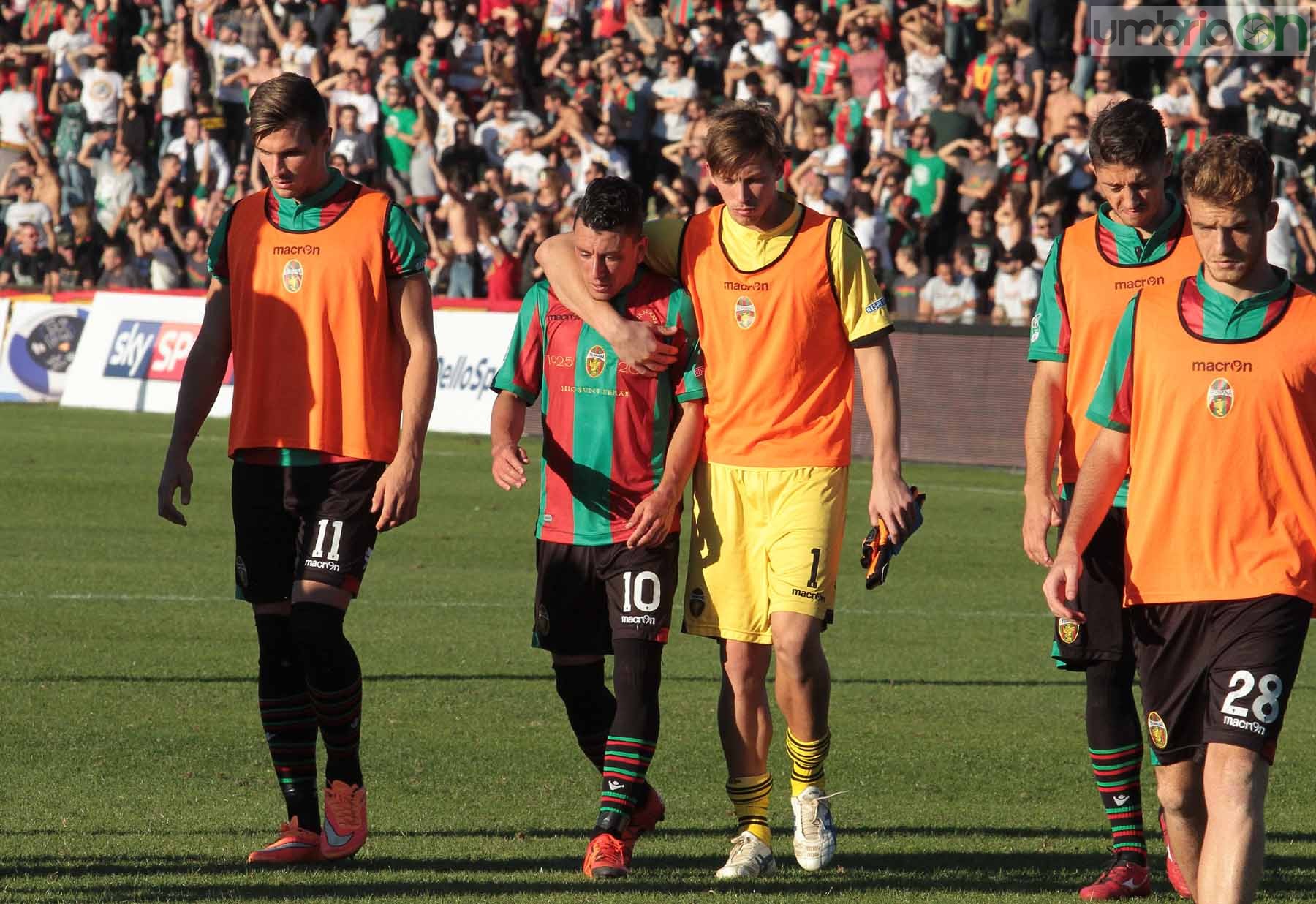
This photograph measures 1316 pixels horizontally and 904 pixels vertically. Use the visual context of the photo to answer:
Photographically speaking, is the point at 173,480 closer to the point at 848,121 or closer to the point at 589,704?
the point at 589,704

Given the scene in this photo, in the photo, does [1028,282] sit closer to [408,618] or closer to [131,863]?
[408,618]

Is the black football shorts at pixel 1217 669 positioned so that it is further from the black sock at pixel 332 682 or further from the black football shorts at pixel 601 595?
the black sock at pixel 332 682

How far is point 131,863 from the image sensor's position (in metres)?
5.94

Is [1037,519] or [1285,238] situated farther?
[1285,238]

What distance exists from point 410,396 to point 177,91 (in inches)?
926

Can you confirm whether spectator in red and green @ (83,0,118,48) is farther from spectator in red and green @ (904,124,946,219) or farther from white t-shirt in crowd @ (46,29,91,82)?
spectator in red and green @ (904,124,946,219)

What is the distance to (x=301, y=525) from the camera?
626cm

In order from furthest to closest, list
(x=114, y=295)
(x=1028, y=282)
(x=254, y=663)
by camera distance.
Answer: (x=114, y=295), (x=1028, y=282), (x=254, y=663)

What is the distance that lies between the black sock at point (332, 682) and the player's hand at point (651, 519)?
909mm

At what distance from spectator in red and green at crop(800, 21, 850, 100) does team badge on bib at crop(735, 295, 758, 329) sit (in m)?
18.5

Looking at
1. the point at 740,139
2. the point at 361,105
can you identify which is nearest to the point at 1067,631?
the point at 740,139

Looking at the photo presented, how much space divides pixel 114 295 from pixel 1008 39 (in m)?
10.4

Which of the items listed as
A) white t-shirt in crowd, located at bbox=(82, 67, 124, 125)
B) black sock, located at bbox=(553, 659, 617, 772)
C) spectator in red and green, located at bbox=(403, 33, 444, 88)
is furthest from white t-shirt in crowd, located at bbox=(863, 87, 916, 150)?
black sock, located at bbox=(553, 659, 617, 772)

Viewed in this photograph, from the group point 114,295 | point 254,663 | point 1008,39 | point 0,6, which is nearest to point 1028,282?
point 1008,39
